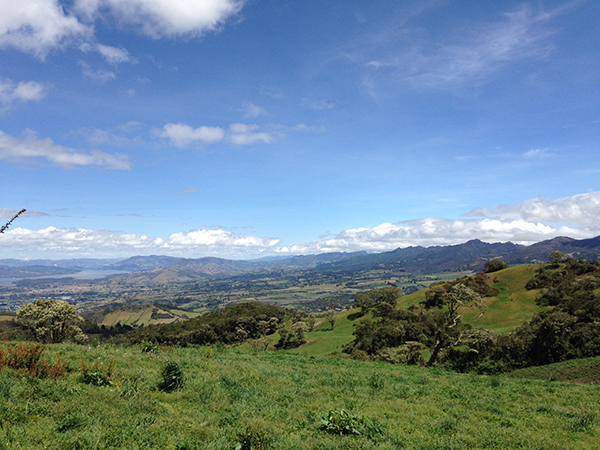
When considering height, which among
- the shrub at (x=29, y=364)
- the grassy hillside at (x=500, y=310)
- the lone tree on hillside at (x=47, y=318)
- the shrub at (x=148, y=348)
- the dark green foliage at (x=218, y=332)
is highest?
the shrub at (x=29, y=364)

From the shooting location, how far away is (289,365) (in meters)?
22.1

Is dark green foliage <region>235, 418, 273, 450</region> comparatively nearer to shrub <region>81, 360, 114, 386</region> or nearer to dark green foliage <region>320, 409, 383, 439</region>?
dark green foliage <region>320, 409, 383, 439</region>

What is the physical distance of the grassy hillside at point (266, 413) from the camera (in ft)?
25.8

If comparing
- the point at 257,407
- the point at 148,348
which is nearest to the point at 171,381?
the point at 257,407

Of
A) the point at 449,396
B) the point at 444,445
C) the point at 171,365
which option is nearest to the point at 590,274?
the point at 449,396

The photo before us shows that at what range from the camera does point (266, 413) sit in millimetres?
10719

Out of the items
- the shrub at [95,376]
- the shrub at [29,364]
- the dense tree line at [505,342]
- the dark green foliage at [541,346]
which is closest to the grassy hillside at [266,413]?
the shrub at [95,376]

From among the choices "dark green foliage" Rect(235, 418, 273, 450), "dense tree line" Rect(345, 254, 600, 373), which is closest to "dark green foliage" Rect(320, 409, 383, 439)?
"dark green foliage" Rect(235, 418, 273, 450)

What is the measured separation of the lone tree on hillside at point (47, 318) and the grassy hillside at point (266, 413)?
33591 mm

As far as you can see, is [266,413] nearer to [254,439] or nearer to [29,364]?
[254,439]

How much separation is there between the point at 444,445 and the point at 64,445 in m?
10.8

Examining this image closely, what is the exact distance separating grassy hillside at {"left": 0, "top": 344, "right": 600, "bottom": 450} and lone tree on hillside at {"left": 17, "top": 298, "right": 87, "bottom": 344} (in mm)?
33591

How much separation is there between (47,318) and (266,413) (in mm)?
44893

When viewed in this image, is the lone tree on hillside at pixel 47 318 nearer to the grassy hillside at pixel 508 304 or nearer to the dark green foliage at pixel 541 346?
the dark green foliage at pixel 541 346
